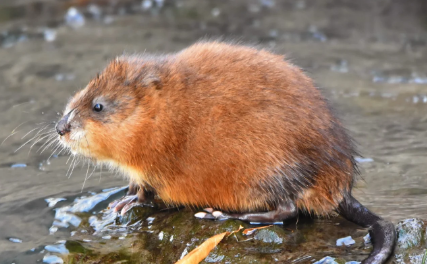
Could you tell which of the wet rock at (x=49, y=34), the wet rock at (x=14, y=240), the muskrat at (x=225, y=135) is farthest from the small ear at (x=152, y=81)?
the wet rock at (x=49, y=34)

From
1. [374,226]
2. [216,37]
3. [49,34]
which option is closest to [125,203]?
[374,226]

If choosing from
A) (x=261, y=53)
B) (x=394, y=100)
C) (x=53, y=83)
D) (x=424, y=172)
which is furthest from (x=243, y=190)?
(x=53, y=83)

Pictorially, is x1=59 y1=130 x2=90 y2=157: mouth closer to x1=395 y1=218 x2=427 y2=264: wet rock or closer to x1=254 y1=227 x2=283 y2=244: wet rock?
x1=254 y1=227 x2=283 y2=244: wet rock

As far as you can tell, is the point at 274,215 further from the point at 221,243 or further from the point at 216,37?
the point at 216,37

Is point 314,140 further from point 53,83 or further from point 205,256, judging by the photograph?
point 53,83

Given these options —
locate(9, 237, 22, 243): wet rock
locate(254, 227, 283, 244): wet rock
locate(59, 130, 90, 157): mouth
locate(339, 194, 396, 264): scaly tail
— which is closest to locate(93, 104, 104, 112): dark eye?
locate(59, 130, 90, 157): mouth

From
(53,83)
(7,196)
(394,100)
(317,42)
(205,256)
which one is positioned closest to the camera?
(205,256)
